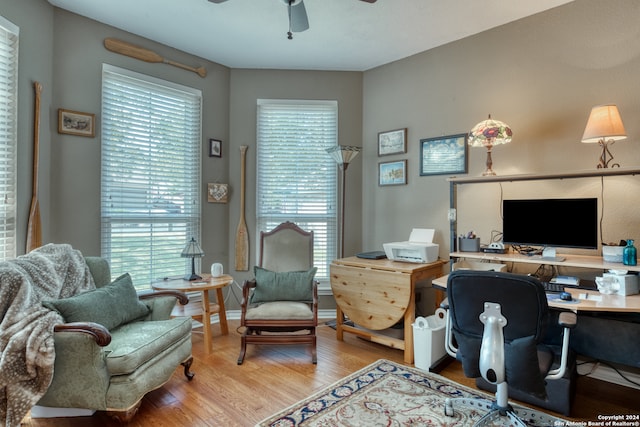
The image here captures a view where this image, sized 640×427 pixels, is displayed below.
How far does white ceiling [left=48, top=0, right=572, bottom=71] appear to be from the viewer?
2.55 m

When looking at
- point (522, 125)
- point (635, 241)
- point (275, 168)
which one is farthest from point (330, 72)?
point (635, 241)

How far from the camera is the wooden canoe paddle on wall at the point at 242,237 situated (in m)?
3.62

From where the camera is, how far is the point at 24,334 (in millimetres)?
1622

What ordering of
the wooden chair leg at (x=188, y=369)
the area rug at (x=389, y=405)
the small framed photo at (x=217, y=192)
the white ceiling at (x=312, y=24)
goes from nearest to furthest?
the area rug at (x=389, y=405), the wooden chair leg at (x=188, y=369), the white ceiling at (x=312, y=24), the small framed photo at (x=217, y=192)

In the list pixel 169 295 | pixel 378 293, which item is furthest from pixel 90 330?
pixel 378 293

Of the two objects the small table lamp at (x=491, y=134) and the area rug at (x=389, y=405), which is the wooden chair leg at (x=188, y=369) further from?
the small table lamp at (x=491, y=134)

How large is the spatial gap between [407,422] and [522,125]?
7.64ft

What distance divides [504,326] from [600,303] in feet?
2.35

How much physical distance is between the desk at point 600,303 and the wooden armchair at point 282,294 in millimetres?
1613

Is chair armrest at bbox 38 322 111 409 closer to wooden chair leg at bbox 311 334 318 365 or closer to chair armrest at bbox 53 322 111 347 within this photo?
chair armrest at bbox 53 322 111 347

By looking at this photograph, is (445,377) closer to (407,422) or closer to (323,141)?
(407,422)

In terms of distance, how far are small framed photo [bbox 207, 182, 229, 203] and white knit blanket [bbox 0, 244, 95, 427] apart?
Result: 5.43 ft

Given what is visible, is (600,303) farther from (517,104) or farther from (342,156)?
(342,156)

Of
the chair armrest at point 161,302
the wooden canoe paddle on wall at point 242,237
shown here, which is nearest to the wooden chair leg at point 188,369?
the chair armrest at point 161,302
